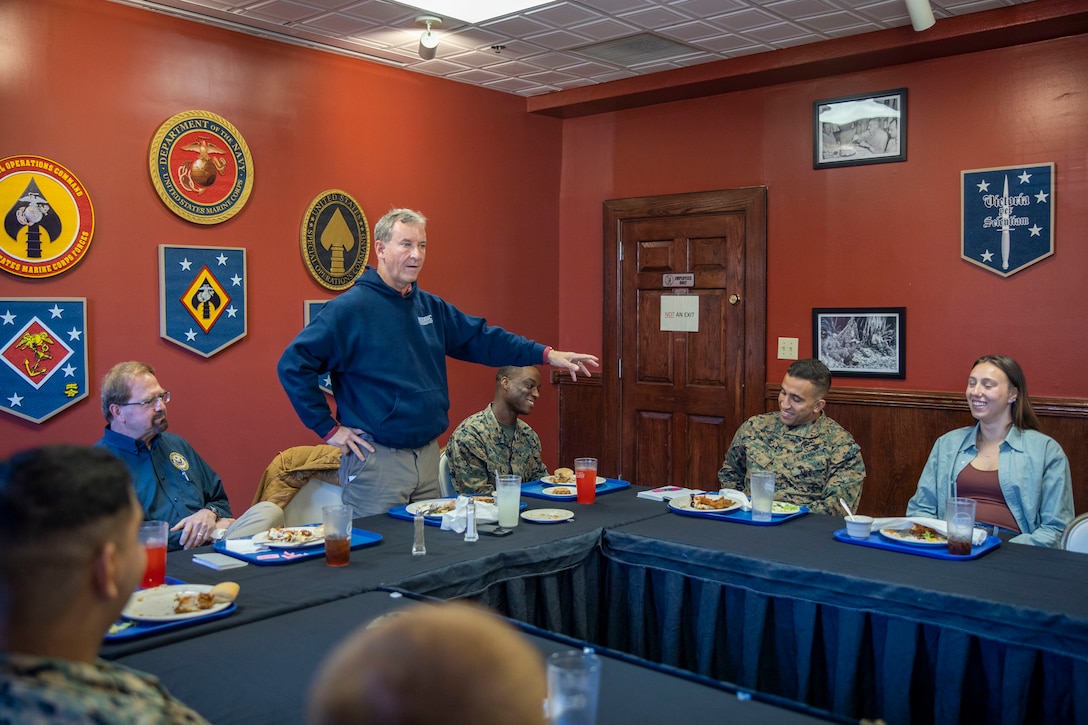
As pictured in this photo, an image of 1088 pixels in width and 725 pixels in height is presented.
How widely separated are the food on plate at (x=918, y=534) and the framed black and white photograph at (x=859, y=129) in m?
2.88

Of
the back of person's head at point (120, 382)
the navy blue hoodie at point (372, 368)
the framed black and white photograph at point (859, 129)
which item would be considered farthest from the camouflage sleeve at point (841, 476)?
the back of person's head at point (120, 382)

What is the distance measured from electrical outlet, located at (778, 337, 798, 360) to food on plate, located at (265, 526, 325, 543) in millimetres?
3494

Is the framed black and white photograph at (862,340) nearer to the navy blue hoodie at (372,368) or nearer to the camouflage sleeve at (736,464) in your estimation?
the camouflage sleeve at (736,464)

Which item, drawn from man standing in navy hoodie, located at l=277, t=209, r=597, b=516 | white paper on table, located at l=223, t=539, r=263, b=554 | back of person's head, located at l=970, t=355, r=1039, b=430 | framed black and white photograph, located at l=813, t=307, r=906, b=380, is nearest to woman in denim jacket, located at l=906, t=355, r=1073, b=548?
back of person's head, located at l=970, t=355, r=1039, b=430

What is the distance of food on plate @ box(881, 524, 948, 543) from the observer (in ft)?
8.34

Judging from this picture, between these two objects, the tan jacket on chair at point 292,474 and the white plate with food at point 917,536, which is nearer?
the white plate with food at point 917,536

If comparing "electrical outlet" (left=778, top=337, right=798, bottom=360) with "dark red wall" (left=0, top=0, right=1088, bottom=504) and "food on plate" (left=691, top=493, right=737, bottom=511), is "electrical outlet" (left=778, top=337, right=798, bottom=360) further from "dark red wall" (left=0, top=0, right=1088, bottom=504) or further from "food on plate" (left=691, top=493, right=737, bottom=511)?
"food on plate" (left=691, top=493, right=737, bottom=511)

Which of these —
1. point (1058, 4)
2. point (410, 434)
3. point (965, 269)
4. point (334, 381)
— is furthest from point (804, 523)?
point (1058, 4)

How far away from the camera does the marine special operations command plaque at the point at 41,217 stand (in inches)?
150

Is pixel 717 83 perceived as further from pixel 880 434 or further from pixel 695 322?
pixel 880 434

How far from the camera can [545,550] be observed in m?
2.52

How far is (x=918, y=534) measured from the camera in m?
2.59

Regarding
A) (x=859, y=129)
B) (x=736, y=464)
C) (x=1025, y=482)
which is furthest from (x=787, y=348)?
(x=1025, y=482)

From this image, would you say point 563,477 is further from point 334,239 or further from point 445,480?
point 334,239
